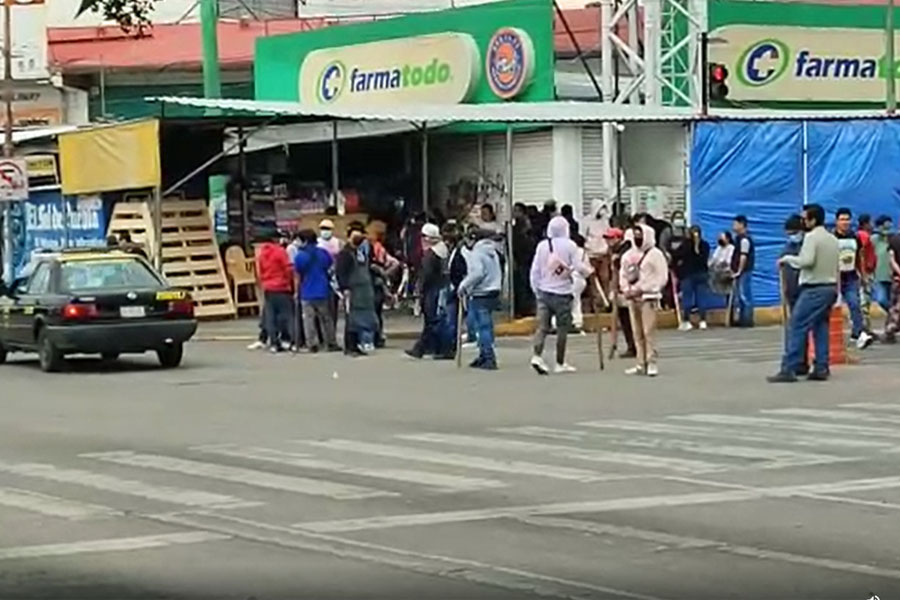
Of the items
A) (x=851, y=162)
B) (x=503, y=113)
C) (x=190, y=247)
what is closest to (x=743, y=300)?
(x=851, y=162)

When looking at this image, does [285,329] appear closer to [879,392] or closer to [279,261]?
[279,261]

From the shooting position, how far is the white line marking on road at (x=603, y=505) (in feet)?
37.5

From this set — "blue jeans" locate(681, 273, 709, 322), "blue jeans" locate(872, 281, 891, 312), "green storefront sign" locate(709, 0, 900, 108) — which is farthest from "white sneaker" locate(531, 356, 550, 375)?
"green storefront sign" locate(709, 0, 900, 108)

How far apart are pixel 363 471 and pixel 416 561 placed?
3.91 m

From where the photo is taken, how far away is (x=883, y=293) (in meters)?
26.9

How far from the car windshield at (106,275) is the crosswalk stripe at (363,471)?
9.10 metres

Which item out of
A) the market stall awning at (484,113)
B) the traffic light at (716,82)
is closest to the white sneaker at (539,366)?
the market stall awning at (484,113)

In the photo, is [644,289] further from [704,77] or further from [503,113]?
[704,77]

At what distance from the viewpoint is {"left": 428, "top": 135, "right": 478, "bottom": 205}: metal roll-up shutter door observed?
122ft

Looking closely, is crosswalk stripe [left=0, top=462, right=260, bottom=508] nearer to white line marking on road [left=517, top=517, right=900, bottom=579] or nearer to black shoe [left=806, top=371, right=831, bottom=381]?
white line marking on road [left=517, top=517, right=900, bottom=579]

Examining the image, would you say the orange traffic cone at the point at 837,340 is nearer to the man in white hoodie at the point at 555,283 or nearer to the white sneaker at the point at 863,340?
the white sneaker at the point at 863,340

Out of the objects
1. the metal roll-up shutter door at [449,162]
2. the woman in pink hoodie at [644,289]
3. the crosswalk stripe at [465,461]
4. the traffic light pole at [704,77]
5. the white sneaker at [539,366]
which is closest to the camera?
the crosswalk stripe at [465,461]

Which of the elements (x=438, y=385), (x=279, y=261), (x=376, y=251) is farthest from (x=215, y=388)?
(x=376, y=251)

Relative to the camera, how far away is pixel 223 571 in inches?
389
